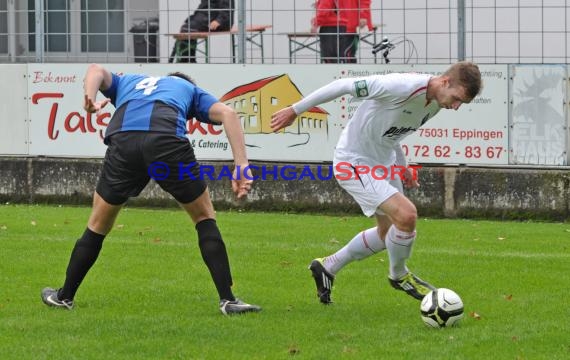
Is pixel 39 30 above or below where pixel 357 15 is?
below

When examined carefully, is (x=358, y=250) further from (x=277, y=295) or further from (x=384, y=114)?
(x=384, y=114)

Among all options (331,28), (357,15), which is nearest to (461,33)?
(357,15)

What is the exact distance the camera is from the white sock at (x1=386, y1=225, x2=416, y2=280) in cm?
819

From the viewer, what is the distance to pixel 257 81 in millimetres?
15078

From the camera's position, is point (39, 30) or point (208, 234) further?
point (39, 30)

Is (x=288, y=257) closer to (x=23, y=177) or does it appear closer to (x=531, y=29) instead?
(x=531, y=29)

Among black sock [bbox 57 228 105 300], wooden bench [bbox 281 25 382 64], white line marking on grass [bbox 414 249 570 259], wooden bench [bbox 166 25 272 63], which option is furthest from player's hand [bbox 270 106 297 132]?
wooden bench [bbox 166 25 272 63]

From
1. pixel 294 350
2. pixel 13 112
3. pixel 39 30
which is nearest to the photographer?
pixel 294 350

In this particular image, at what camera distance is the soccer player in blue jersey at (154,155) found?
25.7ft

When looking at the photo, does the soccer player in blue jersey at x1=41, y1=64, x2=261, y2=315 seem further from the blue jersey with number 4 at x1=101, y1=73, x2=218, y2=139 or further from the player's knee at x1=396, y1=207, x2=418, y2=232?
the player's knee at x1=396, y1=207, x2=418, y2=232

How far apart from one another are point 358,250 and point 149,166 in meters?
1.69

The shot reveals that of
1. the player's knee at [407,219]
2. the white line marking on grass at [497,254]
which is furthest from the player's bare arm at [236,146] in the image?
the white line marking on grass at [497,254]

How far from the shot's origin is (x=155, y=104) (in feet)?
26.2

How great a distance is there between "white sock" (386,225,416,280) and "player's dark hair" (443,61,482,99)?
99cm
